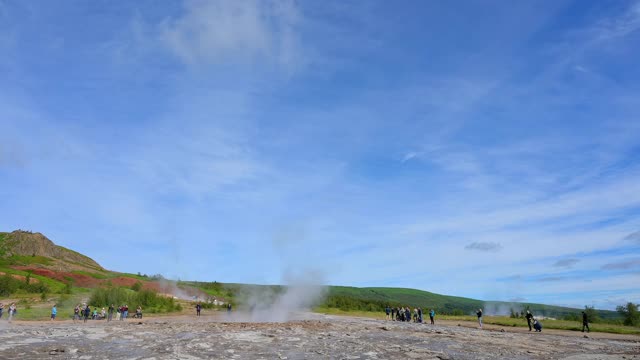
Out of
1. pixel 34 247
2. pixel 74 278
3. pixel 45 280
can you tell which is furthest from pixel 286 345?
pixel 34 247

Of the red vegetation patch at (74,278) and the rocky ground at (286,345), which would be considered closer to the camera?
the rocky ground at (286,345)

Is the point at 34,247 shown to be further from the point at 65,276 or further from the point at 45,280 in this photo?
the point at 45,280

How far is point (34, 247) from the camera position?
4892 inches

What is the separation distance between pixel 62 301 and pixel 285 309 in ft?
98.2

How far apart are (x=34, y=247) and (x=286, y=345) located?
396 ft

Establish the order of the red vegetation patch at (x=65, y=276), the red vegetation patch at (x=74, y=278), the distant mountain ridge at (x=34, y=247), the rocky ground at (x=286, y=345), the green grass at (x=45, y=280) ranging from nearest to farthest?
the rocky ground at (x=286, y=345) < the green grass at (x=45, y=280) < the red vegetation patch at (x=74, y=278) < the red vegetation patch at (x=65, y=276) < the distant mountain ridge at (x=34, y=247)

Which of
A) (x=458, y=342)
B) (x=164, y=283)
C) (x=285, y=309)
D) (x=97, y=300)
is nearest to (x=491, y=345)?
(x=458, y=342)

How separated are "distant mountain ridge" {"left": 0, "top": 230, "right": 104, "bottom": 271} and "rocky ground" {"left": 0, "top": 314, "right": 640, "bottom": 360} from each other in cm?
10006

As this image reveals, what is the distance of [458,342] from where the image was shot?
108 ft

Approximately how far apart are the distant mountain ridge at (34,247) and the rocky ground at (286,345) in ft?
328

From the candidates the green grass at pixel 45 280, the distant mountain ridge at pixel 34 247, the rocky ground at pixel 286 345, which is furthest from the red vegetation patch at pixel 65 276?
the rocky ground at pixel 286 345

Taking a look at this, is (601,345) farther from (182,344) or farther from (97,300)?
(97,300)

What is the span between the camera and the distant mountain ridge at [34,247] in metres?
122

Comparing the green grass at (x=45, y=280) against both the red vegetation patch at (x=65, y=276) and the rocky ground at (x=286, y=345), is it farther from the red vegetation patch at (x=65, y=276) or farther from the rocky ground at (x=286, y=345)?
the rocky ground at (x=286, y=345)
